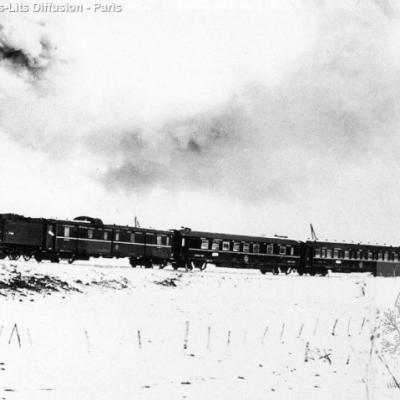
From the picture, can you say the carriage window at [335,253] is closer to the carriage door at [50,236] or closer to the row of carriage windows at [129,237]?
the row of carriage windows at [129,237]

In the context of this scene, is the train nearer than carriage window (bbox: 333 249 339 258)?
Yes

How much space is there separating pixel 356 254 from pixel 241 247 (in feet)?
36.7

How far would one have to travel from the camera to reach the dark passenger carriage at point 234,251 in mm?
34688

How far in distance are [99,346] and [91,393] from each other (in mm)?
2949

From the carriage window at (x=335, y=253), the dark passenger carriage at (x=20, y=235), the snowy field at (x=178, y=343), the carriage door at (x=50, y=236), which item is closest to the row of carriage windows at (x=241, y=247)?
the carriage window at (x=335, y=253)

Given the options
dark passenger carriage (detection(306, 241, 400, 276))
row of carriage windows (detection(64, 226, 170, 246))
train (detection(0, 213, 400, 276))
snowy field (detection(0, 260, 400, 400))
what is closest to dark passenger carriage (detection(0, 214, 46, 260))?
train (detection(0, 213, 400, 276))

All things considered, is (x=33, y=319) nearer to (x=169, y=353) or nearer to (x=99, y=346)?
(x=99, y=346)

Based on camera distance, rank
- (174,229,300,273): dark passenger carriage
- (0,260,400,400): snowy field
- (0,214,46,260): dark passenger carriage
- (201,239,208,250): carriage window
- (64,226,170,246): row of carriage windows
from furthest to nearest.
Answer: (201,239,208,250): carriage window → (174,229,300,273): dark passenger carriage → (64,226,170,246): row of carriage windows → (0,214,46,260): dark passenger carriage → (0,260,400,400): snowy field

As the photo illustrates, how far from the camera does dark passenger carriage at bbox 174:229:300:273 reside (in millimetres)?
34688

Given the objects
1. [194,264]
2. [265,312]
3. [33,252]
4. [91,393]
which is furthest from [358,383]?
[194,264]

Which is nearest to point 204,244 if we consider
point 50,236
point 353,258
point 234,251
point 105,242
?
point 234,251

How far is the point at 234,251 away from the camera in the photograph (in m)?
36.0

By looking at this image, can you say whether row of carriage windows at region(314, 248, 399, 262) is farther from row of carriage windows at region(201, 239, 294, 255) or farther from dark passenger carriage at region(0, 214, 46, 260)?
dark passenger carriage at region(0, 214, 46, 260)

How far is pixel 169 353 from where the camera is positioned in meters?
13.0
